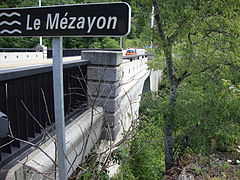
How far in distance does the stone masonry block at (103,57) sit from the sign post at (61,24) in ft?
8.88

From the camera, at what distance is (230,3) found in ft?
13.5

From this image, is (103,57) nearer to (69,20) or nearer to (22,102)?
(22,102)

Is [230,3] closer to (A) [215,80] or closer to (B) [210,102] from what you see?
(A) [215,80]

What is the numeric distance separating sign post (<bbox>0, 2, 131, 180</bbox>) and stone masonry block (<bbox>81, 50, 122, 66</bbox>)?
2.71 metres

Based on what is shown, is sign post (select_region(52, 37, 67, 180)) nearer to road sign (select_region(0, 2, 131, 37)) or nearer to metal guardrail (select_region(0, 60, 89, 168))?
road sign (select_region(0, 2, 131, 37))

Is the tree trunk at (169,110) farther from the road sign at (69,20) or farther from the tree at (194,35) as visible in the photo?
the road sign at (69,20)

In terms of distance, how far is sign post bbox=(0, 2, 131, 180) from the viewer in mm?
1122

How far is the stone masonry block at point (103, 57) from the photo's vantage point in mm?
4016

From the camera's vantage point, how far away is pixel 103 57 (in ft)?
13.3

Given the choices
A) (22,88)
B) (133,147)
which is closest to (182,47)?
(133,147)

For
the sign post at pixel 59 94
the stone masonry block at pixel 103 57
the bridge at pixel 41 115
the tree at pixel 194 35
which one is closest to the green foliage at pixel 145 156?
the tree at pixel 194 35

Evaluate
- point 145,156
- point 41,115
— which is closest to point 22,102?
point 41,115

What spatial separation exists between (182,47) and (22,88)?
3.67m

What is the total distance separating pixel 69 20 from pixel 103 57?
2.86 m
